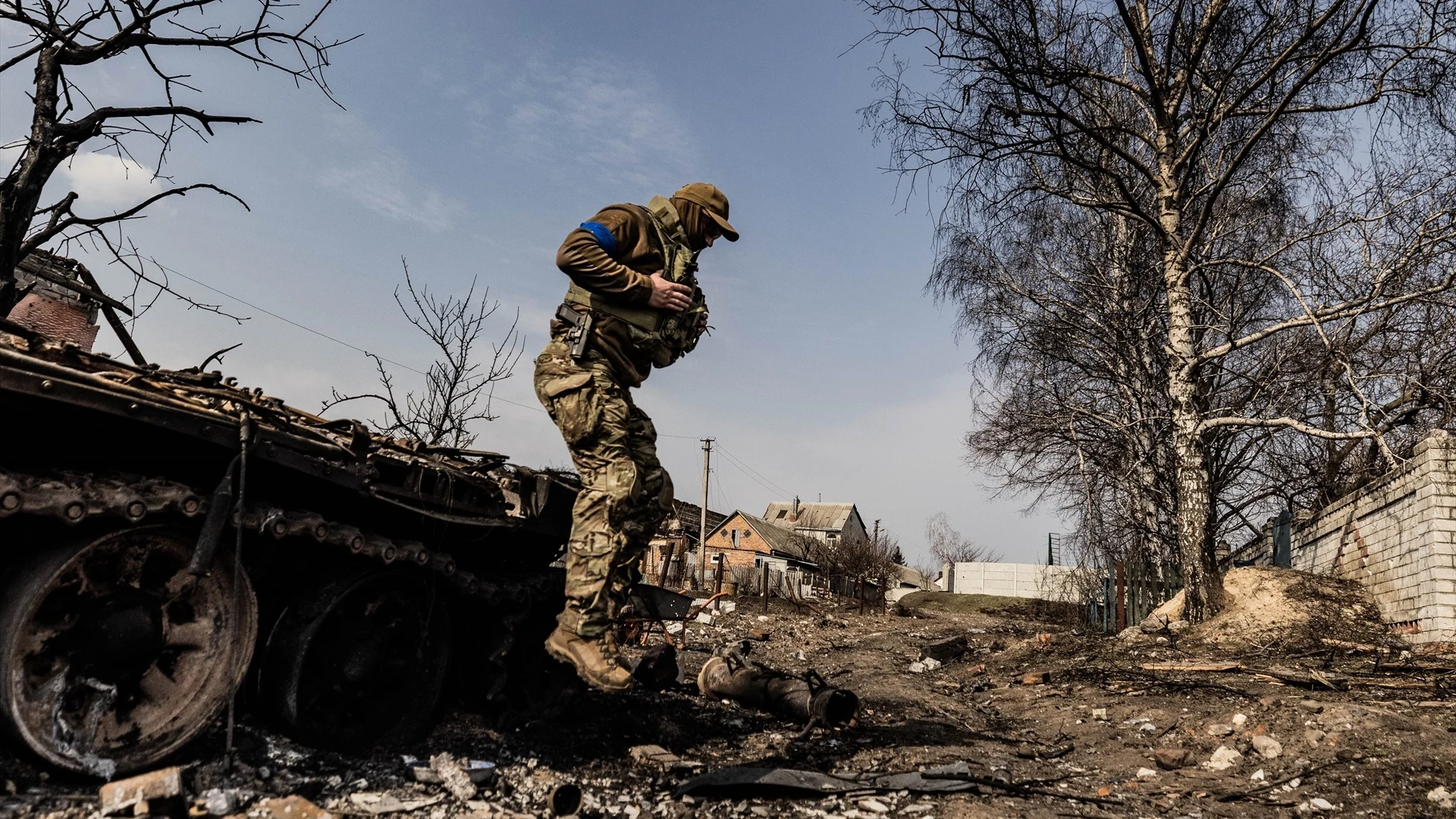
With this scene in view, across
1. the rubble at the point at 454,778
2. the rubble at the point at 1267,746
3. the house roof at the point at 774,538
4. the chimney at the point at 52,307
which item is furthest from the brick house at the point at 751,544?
the rubble at the point at 454,778

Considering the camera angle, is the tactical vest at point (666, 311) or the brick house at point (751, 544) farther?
the brick house at point (751, 544)

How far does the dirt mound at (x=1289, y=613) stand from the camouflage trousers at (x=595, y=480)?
795cm

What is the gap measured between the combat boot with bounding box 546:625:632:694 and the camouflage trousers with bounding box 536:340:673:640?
0.04 metres

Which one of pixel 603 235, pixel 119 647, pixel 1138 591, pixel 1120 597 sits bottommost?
pixel 119 647

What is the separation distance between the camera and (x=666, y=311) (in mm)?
4512

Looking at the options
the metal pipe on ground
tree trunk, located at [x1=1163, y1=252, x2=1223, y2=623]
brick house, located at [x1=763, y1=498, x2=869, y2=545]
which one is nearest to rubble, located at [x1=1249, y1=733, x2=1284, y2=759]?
the metal pipe on ground

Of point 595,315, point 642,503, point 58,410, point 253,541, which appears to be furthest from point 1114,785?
point 58,410

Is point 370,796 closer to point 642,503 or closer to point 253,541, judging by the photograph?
point 253,541

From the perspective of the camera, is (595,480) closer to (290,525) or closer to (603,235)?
(603,235)

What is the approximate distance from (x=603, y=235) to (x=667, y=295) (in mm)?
423

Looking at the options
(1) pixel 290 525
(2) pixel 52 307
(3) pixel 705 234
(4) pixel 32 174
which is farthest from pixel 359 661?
(2) pixel 52 307

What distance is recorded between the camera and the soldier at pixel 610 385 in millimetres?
4113

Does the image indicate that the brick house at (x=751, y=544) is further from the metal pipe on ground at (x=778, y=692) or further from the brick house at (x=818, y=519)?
the metal pipe on ground at (x=778, y=692)

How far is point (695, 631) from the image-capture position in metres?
14.4
